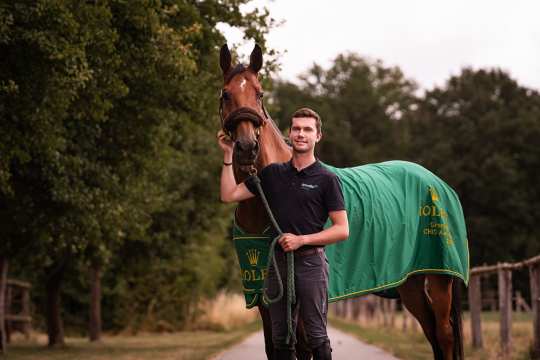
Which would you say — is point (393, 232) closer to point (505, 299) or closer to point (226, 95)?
point (226, 95)

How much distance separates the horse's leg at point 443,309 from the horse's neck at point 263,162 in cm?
225

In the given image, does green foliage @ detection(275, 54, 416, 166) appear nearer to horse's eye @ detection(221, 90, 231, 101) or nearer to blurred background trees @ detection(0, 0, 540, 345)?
blurred background trees @ detection(0, 0, 540, 345)

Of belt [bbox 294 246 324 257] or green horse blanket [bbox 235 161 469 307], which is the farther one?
green horse blanket [bbox 235 161 469 307]

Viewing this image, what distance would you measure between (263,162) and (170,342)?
1498 cm

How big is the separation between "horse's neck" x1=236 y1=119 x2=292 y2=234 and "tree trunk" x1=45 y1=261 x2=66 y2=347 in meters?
13.7

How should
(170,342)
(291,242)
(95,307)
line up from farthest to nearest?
(95,307) → (170,342) → (291,242)

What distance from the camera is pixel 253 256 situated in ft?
20.5

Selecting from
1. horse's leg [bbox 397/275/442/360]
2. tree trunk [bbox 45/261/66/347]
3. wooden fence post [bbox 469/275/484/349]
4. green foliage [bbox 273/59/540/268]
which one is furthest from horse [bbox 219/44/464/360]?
green foliage [bbox 273/59/540/268]

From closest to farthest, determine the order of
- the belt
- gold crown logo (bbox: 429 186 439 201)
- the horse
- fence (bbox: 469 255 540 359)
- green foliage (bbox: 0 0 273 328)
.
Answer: the belt < the horse < gold crown logo (bbox: 429 186 439 201) < fence (bbox: 469 255 540 359) < green foliage (bbox: 0 0 273 328)

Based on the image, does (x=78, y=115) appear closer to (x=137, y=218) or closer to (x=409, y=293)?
(x=137, y=218)

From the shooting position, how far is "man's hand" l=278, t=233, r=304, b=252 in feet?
17.0

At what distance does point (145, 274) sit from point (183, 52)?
1564 cm

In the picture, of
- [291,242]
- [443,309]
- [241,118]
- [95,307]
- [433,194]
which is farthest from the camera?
[95,307]

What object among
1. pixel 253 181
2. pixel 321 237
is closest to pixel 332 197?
pixel 321 237
